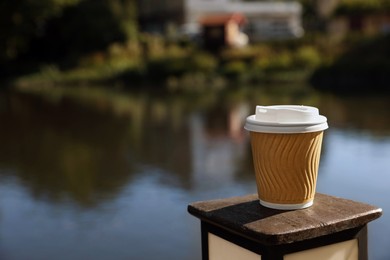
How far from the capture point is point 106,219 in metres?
6.58

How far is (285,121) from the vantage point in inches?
69.6

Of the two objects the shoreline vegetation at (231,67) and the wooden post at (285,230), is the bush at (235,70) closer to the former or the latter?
the shoreline vegetation at (231,67)

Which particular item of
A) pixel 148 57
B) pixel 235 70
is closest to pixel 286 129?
pixel 235 70

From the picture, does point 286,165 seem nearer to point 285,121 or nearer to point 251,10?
point 285,121

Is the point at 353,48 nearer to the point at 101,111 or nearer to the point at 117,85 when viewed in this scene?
the point at 117,85

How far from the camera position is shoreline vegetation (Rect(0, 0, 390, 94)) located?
2180cm

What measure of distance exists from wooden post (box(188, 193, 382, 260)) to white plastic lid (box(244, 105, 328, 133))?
9.1 inches

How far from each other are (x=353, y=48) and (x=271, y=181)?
2182 centimetres

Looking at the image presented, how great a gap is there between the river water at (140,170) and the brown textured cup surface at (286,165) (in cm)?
355

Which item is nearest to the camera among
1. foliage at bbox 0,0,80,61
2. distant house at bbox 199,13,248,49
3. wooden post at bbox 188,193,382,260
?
wooden post at bbox 188,193,382,260

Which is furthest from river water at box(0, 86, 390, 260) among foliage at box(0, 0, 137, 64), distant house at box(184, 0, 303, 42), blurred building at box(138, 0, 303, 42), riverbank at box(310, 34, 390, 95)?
distant house at box(184, 0, 303, 42)

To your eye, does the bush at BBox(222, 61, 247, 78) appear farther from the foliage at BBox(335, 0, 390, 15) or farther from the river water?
the foliage at BBox(335, 0, 390, 15)

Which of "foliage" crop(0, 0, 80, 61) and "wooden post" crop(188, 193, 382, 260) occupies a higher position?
"foliage" crop(0, 0, 80, 61)

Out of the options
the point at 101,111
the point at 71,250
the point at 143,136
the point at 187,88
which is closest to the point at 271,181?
the point at 71,250
